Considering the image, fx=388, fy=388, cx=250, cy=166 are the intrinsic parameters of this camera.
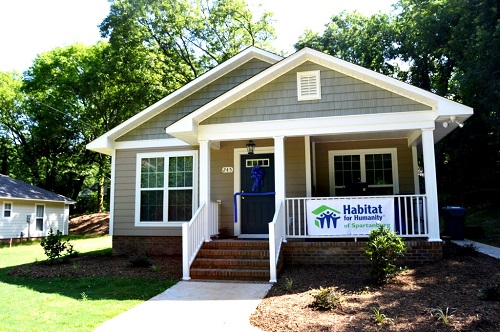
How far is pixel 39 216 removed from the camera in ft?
72.3

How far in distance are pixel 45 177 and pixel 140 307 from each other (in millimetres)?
28001

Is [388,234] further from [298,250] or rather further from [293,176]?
[293,176]

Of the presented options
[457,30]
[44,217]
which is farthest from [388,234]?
[44,217]

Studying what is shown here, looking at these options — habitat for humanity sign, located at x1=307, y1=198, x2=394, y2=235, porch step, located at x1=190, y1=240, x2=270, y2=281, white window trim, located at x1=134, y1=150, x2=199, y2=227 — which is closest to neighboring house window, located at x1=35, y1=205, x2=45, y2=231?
white window trim, located at x1=134, y1=150, x2=199, y2=227

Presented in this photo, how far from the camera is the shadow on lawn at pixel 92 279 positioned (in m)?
6.73

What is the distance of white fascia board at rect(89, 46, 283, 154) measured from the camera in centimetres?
1098

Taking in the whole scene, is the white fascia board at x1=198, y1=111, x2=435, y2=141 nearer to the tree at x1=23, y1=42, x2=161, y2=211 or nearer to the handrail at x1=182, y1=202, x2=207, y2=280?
the handrail at x1=182, y1=202, x2=207, y2=280

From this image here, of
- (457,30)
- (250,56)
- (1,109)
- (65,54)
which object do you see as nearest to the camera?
(250,56)

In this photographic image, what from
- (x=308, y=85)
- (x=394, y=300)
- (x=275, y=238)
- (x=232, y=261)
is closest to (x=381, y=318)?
(x=394, y=300)

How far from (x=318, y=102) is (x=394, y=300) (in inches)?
177

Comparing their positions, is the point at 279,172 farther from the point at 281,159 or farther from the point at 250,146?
the point at 250,146

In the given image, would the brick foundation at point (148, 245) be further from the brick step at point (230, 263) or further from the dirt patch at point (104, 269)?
the brick step at point (230, 263)

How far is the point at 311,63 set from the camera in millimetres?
8625

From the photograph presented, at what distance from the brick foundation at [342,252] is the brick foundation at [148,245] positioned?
146 inches
